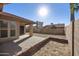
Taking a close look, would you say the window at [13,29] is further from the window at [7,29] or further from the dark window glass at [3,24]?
the dark window glass at [3,24]

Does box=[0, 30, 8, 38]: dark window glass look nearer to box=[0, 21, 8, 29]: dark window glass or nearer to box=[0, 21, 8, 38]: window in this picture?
box=[0, 21, 8, 38]: window

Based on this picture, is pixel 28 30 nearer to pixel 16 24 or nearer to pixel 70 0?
pixel 16 24

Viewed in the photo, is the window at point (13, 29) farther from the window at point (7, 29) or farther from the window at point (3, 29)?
the window at point (3, 29)

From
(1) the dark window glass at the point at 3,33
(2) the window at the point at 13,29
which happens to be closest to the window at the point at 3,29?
(1) the dark window glass at the point at 3,33

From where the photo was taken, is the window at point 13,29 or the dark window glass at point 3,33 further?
the window at point 13,29

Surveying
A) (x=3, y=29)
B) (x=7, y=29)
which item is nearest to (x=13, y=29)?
(x=7, y=29)

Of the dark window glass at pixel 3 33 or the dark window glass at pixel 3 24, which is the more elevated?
the dark window glass at pixel 3 24

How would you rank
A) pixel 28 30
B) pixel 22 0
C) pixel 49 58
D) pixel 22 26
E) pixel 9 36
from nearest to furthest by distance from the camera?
pixel 49 58, pixel 22 0, pixel 9 36, pixel 22 26, pixel 28 30

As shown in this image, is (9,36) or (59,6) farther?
(9,36)

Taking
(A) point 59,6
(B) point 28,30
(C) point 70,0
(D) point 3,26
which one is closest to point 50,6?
(A) point 59,6

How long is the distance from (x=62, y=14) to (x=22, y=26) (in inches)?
112

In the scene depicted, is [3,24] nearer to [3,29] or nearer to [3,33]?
[3,29]

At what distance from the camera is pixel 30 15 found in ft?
24.8

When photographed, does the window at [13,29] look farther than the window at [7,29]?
Yes
